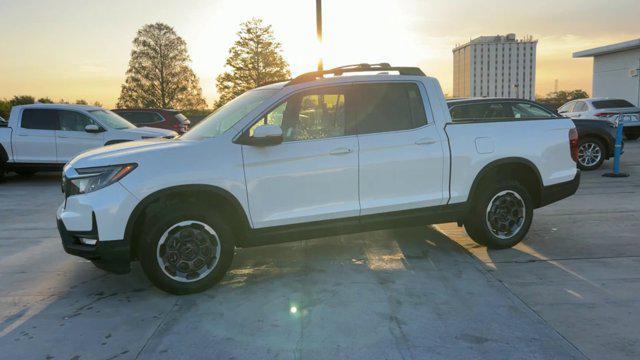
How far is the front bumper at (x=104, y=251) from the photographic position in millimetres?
4082

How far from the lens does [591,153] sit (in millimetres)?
11477

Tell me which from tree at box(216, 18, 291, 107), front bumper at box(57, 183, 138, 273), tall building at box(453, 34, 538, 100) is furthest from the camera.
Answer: tall building at box(453, 34, 538, 100)

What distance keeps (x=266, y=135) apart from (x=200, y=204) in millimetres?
841

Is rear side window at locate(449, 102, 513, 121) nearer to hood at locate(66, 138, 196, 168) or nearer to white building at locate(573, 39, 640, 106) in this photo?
hood at locate(66, 138, 196, 168)

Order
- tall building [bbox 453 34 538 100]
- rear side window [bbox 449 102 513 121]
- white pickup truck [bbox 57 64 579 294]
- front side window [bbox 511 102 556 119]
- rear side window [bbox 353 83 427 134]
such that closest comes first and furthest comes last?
white pickup truck [bbox 57 64 579 294]
rear side window [bbox 353 83 427 134]
rear side window [bbox 449 102 513 121]
front side window [bbox 511 102 556 119]
tall building [bbox 453 34 538 100]

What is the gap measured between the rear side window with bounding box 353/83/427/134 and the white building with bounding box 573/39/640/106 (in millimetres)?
27806

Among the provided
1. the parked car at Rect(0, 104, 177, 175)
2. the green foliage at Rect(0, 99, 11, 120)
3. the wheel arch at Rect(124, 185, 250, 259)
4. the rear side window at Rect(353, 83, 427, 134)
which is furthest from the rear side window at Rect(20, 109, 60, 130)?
the green foliage at Rect(0, 99, 11, 120)

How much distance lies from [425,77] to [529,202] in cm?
180

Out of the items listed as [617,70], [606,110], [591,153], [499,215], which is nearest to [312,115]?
[499,215]

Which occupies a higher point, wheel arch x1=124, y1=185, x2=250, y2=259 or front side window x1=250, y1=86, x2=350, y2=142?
front side window x1=250, y1=86, x2=350, y2=142

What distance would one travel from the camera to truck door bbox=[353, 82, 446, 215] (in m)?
4.75

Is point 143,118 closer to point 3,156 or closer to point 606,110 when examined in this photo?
point 3,156

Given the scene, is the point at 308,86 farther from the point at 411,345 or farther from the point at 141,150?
the point at 411,345

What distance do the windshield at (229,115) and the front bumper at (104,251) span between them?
1248mm
